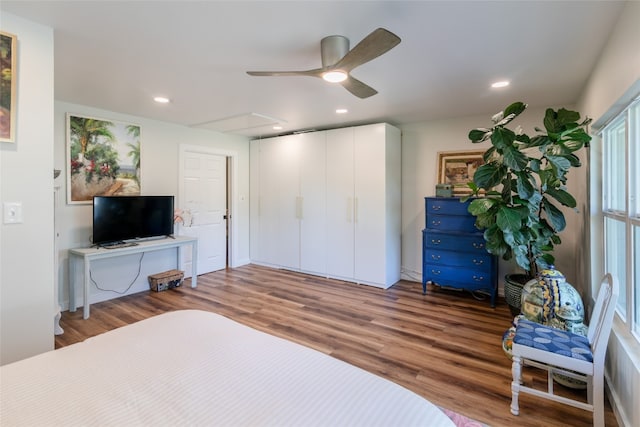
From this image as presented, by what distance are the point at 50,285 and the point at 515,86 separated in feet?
13.6

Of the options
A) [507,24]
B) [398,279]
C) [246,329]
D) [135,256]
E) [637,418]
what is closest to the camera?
[637,418]

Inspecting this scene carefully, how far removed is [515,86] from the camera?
3.02 metres

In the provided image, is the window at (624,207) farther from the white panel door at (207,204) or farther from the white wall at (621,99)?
the white panel door at (207,204)

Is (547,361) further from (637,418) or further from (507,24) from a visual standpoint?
(507,24)

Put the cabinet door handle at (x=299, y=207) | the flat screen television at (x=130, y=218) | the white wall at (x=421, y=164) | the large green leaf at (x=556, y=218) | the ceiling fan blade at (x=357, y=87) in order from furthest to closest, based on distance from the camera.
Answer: the cabinet door handle at (x=299, y=207) → the white wall at (x=421, y=164) → the flat screen television at (x=130, y=218) → the large green leaf at (x=556, y=218) → the ceiling fan blade at (x=357, y=87)

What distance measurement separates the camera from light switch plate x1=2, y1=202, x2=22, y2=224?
183 cm

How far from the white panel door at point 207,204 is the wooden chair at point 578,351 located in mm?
4533

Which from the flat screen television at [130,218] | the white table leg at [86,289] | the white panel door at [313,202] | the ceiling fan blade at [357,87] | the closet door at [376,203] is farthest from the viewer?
the white panel door at [313,202]

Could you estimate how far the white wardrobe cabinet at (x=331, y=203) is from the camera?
4.40m

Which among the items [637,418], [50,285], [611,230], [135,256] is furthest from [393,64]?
[135,256]

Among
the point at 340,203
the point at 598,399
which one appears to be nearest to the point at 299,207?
the point at 340,203

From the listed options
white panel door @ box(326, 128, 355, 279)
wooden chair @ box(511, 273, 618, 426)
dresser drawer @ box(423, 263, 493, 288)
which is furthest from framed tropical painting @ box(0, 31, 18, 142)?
dresser drawer @ box(423, 263, 493, 288)

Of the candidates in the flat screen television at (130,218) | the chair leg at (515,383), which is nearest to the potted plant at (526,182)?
the chair leg at (515,383)

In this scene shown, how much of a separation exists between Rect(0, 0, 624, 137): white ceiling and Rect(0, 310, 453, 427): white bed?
184cm
